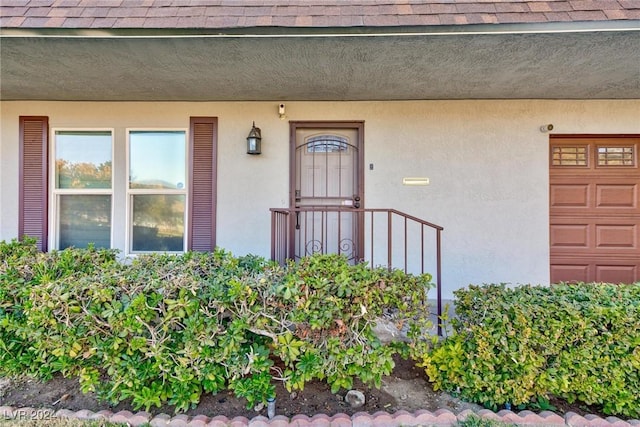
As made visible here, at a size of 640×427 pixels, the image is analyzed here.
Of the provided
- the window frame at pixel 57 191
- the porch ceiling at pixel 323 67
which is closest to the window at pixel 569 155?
the porch ceiling at pixel 323 67

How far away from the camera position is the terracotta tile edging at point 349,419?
6.05 feet

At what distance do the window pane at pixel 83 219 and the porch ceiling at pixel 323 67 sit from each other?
123 centimetres

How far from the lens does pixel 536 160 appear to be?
12.1 feet

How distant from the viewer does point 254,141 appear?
3.70 metres

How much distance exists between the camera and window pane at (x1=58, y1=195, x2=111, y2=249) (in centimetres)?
389

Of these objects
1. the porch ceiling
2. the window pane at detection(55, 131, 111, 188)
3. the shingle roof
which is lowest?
the window pane at detection(55, 131, 111, 188)

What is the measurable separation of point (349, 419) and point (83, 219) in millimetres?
3907

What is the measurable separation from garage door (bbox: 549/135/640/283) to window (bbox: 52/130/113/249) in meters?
5.50

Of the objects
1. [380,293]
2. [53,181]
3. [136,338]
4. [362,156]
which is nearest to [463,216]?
[362,156]

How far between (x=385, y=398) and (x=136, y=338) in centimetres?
160

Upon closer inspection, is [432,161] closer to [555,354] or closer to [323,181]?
[323,181]

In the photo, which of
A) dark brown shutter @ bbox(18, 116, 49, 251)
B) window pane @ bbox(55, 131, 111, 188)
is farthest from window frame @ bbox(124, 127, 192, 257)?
dark brown shutter @ bbox(18, 116, 49, 251)

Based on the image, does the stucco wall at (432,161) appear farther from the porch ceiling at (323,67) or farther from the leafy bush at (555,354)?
the leafy bush at (555,354)

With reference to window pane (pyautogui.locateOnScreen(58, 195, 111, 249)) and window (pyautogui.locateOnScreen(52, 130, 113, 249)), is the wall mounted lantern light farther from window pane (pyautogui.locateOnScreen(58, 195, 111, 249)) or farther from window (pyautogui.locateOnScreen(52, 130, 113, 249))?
window pane (pyautogui.locateOnScreen(58, 195, 111, 249))
